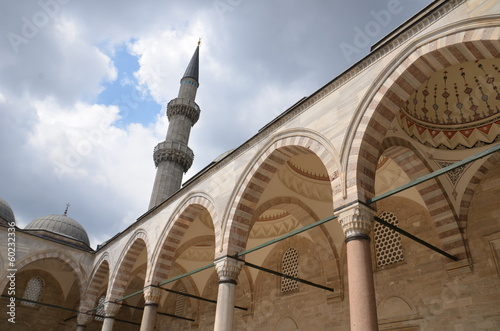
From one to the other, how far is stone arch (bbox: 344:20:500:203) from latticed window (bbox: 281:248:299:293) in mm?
5633

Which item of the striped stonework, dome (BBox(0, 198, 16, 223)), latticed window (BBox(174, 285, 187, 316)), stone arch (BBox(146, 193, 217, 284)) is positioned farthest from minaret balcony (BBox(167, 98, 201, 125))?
the striped stonework

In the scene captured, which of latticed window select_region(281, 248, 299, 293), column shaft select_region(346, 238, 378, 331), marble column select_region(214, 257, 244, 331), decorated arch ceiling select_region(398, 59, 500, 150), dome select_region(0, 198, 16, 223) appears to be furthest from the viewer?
dome select_region(0, 198, 16, 223)

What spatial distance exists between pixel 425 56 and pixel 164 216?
7.52m

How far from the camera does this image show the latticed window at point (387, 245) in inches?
323

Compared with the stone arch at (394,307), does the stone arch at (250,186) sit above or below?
above

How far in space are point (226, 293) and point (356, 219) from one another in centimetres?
319

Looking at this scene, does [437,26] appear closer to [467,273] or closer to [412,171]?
[412,171]

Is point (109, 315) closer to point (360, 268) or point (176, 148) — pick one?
point (360, 268)

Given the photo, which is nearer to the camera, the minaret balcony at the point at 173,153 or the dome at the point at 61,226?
the dome at the point at 61,226

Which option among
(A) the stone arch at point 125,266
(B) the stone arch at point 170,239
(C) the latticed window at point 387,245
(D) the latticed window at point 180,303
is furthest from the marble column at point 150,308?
(C) the latticed window at point 387,245

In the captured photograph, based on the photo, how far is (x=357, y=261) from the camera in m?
4.84

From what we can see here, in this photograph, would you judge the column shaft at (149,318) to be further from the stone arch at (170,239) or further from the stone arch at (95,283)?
the stone arch at (95,283)

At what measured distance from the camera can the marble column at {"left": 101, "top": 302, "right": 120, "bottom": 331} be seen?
10.9 m

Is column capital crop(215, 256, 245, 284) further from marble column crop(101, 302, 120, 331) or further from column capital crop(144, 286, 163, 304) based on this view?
marble column crop(101, 302, 120, 331)
